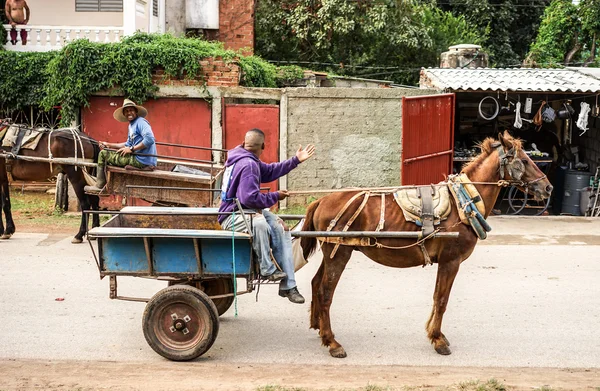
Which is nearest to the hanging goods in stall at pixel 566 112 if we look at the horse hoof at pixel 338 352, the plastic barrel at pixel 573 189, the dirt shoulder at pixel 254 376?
the plastic barrel at pixel 573 189

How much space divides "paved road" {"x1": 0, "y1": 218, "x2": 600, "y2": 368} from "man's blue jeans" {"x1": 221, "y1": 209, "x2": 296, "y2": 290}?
87cm

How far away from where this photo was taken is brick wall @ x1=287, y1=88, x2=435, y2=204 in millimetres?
16094

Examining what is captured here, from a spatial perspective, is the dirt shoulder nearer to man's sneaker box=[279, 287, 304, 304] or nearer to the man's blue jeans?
man's sneaker box=[279, 287, 304, 304]

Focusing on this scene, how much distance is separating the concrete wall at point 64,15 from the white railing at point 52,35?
2860 millimetres

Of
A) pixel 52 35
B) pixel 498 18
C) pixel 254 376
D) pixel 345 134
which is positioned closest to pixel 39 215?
pixel 52 35

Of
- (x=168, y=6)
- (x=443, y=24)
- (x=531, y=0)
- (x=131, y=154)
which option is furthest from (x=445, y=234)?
(x=531, y=0)

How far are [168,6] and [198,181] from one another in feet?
40.1

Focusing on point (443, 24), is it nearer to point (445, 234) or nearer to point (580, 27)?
point (580, 27)

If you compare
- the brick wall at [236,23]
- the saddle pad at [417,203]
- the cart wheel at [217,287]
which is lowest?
the cart wheel at [217,287]

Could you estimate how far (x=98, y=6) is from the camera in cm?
2102

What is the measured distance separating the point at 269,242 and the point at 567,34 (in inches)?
1050

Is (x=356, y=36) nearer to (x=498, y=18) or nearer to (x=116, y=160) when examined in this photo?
(x=498, y=18)

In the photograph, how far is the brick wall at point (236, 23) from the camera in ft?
72.7

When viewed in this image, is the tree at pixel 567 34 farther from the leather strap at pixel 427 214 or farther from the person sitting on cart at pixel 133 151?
the leather strap at pixel 427 214
